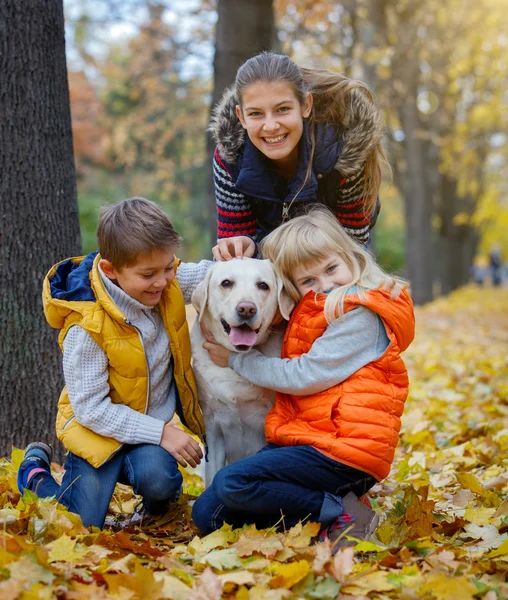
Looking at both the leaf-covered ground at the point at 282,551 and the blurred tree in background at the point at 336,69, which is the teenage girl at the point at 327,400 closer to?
the leaf-covered ground at the point at 282,551

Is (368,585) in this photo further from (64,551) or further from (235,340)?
(235,340)

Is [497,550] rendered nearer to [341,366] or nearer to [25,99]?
[341,366]

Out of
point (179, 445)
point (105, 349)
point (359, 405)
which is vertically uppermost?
point (105, 349)

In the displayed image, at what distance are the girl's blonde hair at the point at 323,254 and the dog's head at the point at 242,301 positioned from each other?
0.25 ft

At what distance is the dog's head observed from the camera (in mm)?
3271

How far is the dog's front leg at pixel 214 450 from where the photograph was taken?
355 cm

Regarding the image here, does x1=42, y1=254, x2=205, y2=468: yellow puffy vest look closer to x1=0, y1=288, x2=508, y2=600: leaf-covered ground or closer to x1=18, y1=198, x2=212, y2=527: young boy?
x1=18, y1=198, x2=212, y2=527: young boy

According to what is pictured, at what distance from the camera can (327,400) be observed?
301 centimetres

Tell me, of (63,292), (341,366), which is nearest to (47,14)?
(63,292)

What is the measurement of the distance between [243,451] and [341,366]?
0.84m

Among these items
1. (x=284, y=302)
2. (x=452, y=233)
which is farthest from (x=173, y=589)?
(x=452, y=233)

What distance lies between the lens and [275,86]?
3469 millimetres

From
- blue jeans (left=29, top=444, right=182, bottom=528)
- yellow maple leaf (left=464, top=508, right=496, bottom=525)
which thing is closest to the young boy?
blue jeans (left=29, top=444, right=182, bottom=528)

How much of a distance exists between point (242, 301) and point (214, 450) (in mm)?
850
